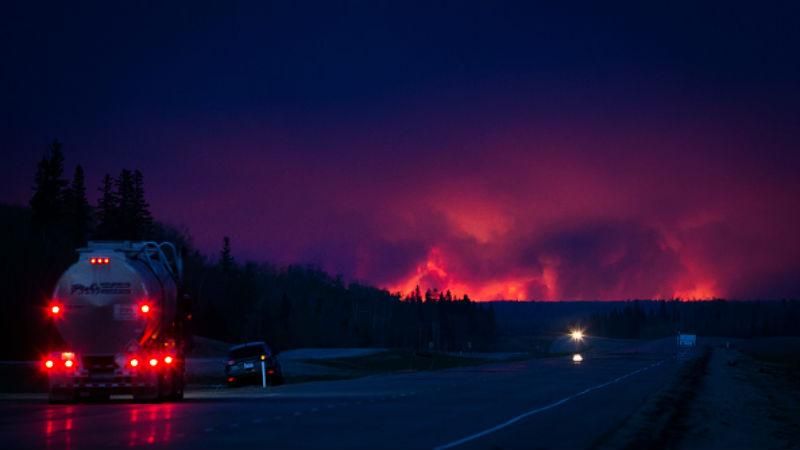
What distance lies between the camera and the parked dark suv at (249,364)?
148ft

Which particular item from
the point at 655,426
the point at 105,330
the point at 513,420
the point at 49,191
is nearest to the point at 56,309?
the point at 105,330

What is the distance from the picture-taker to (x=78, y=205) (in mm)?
128750

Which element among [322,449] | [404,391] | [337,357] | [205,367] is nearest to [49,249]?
[337,357]

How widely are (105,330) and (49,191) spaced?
333 feet

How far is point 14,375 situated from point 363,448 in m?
33.9

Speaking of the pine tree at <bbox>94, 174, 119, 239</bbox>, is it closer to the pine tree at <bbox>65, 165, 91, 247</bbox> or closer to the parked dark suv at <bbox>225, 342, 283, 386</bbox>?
the pine tree at <bbox>65, 165, 91, 247</bbox>

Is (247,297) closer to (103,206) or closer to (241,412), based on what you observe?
(103,206)

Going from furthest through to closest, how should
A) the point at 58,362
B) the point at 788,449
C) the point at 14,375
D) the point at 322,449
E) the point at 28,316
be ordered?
1. the point at 28,316
2. the point at 14,375
3. the point at 58,362
4. the point at 788,449
5. the point at 322,449

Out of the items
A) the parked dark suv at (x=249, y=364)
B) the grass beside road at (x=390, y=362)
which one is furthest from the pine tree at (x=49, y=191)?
the parked dark suv at (x=249, y=364)

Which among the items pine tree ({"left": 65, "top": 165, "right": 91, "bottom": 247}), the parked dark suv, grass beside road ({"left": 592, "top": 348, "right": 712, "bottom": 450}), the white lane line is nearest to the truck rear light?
the white lane line

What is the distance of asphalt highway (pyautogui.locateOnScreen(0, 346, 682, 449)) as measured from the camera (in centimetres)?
1970

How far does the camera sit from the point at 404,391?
39.3 meters

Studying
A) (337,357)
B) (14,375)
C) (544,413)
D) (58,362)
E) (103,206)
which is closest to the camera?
(544,413)

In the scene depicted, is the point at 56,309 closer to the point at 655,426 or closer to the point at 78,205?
the point at 655,426
